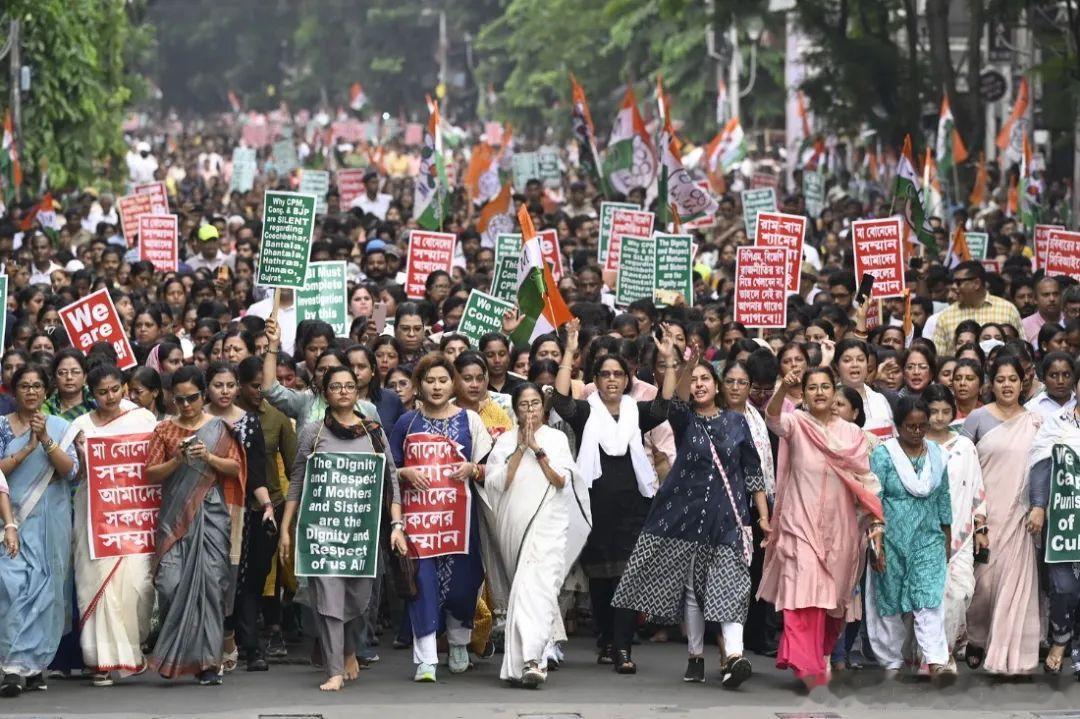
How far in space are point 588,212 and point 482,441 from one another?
14.6 meters

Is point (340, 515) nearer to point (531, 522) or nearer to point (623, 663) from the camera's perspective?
point (531, 522)

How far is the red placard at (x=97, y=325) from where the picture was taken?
13.2 meters

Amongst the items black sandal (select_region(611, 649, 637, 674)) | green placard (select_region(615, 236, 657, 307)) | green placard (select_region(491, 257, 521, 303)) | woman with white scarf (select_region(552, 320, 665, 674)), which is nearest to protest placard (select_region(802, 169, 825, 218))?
green placard (select_region(615, 236, 657, 307))

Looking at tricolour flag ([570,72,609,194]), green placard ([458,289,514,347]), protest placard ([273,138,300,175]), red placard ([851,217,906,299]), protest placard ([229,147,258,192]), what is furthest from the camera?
protest placard ([273,138,300,175])

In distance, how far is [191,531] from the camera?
33.8 ft

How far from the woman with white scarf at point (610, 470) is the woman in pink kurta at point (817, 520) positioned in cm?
A: 84

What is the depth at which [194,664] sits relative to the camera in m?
10.3

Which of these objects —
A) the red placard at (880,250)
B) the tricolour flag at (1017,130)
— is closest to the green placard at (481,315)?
the red placard at (880,250)

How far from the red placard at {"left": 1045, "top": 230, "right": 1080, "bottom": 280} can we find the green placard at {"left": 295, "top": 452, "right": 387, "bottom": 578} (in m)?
7.76

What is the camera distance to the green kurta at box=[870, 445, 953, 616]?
1046cm

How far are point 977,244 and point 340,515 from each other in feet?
35.0

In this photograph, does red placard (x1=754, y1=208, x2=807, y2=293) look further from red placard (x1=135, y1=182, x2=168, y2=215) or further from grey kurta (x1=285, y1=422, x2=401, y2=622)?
red placard (x1=135, y1=182, x2=168, y2=215)

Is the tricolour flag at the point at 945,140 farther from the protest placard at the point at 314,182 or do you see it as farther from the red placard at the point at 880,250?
the red placard at the point at 880,250

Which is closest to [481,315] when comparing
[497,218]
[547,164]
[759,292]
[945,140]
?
[759,292]
